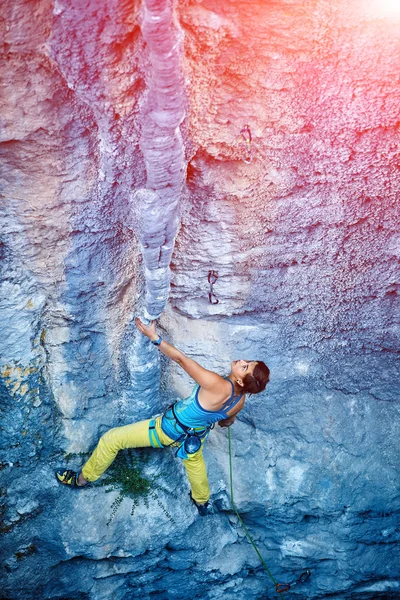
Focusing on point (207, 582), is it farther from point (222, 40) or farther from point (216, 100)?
point (222, 40)

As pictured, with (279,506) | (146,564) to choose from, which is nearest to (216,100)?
(279,506)

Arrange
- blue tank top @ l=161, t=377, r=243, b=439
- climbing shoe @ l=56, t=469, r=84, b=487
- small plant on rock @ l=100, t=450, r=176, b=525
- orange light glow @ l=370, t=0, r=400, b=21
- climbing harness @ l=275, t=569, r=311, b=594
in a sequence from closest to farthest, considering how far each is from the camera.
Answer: orange light glow @ l=370, t=0, r=400, b=21
blue tank top @ l=161, t=377, r=243, b=439
climbing shoe @ l=56, t=469, r=84, b=487
small plant on rock @ l=100, t=450, r=176, b=525
climbing harness @ l=275, t=569, r=311, b=594

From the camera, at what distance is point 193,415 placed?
10.2 feet

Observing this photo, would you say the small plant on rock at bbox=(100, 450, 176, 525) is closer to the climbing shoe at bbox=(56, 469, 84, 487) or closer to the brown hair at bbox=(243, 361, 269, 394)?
the climbing shoe at bbox=(56, 469, 84, 487)

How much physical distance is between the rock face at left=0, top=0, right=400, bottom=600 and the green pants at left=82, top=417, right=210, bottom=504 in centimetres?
19

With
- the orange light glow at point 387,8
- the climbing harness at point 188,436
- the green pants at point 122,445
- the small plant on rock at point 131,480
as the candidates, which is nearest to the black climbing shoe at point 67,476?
the green pants at point 122,445

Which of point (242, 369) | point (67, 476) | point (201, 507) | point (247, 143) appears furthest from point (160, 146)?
point (201, 507)

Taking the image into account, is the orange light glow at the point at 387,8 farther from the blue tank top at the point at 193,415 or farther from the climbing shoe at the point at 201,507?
A: the climbing shoe at the point at 201,507

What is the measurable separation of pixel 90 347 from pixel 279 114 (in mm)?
1776

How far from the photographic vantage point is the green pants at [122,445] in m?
3.29

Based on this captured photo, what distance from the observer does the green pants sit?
3.29m

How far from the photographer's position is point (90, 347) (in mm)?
3232

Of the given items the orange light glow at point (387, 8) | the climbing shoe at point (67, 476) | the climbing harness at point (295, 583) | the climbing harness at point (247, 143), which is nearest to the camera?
the orange light glow at point (387, 8)

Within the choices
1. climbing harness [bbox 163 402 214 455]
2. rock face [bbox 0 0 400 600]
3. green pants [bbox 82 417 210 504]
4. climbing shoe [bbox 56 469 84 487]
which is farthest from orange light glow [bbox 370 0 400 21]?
climbing shoe [bbox 56 469 84 487]
